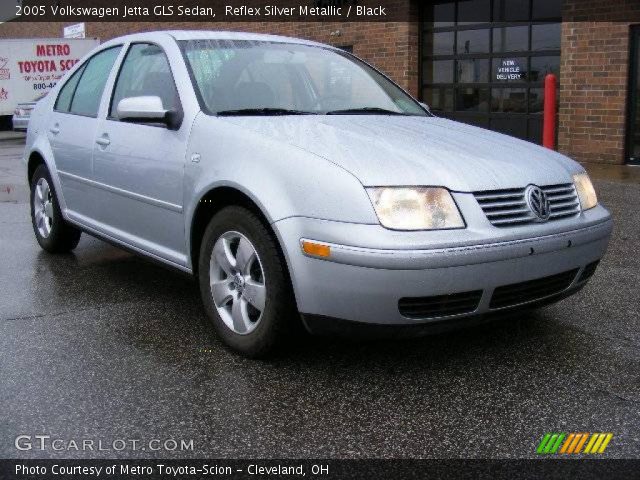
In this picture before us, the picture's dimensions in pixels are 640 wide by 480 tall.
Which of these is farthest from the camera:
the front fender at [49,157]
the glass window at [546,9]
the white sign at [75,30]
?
the white sign at [75,30]

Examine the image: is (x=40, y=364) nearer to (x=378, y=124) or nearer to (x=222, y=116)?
(x=222, y=116)

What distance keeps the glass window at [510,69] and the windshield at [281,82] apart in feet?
26.9

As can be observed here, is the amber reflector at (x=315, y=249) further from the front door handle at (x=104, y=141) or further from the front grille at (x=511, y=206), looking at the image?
the front door handle at (x=104, y=141)

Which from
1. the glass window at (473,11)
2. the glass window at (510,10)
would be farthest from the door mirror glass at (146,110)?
the glass window at (473,11)

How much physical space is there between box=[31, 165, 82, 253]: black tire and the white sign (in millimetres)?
22760

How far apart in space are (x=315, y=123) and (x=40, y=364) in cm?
176

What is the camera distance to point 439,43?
13953 millimetres

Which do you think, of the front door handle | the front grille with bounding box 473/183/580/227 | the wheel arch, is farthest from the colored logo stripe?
the wheel arch

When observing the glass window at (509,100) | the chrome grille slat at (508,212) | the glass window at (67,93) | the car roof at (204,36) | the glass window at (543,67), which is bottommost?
the chrome grille slat at (508,212)

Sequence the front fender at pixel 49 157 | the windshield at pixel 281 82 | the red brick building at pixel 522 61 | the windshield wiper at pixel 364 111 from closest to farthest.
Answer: the windshield at pixel 281 82 < the windshield wiper at pixel 364 111 < the front fender at pixel 49 157 < the red brick building at pixel 522 61

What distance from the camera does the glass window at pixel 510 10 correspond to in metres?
12.4

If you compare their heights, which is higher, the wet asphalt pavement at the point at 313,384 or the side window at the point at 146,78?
the side window at the point at 146,78

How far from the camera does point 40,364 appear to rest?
3643 millimetres

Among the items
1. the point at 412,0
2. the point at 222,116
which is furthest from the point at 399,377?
the point at 412,0
